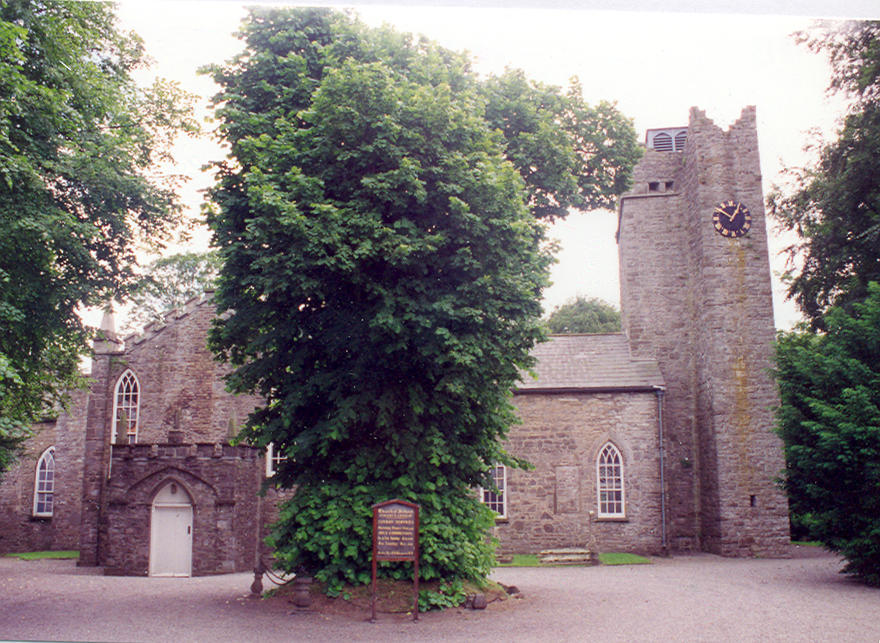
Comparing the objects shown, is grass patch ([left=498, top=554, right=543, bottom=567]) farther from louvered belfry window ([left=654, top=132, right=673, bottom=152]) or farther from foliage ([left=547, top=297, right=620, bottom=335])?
foliage ([left=547, top=297, right=620, bottom=335])

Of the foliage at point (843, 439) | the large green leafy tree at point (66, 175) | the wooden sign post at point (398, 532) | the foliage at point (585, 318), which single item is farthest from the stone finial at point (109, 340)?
the foliage at point (585, 318)

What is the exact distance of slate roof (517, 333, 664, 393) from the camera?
82.0 feet

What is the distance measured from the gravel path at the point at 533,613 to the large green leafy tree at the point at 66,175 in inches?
140

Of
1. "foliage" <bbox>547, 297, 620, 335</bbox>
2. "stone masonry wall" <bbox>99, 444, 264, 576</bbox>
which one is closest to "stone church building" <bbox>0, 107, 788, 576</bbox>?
"stone masonry wall" <bbox>99, 444, 264, 576</bbox>

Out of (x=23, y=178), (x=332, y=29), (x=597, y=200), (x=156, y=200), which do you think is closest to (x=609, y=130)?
(x=597, y=200)

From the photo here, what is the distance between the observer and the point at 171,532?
20.5m

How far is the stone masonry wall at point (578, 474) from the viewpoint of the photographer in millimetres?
23891

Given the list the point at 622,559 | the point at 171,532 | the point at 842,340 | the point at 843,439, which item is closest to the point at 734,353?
the point at 622,559

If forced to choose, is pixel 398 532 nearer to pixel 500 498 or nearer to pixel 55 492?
pixel 500 498

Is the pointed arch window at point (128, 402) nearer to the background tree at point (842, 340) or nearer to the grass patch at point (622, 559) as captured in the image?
the grass patch at point (622, 559)

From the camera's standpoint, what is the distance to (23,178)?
1386cm

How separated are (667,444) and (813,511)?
8339 millimetres

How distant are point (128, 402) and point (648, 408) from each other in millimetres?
16966

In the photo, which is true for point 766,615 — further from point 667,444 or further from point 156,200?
point 156,200
